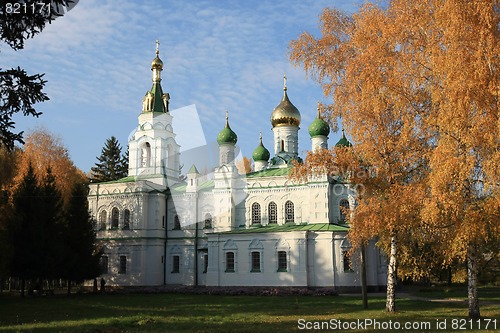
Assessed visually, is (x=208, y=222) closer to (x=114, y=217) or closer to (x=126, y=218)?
(x=126, y=218)

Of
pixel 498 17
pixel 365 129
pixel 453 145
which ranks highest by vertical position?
pixel 498 17

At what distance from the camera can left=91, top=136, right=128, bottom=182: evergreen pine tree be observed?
5753 cm

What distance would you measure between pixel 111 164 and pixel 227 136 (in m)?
25.5

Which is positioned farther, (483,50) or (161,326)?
(161,326)

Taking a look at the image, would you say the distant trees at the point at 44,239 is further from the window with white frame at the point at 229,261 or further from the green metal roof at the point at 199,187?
the window with white frame at the point at 229,261

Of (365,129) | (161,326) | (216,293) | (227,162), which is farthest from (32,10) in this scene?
(227,162)

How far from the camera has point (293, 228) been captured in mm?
30641

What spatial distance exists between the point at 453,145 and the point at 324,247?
1879 cm

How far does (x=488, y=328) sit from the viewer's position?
11.8 m

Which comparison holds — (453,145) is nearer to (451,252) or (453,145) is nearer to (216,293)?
(451,252)

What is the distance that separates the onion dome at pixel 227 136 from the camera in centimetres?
3741

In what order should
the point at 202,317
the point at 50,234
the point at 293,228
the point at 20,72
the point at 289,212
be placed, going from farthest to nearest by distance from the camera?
the point at 289,212
the point at 293,228
the point at 50,234
the point at 202,317
the point at 20,72

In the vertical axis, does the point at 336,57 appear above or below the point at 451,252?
above

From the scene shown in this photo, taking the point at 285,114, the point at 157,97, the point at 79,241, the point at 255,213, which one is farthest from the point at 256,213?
the point at 157,97
